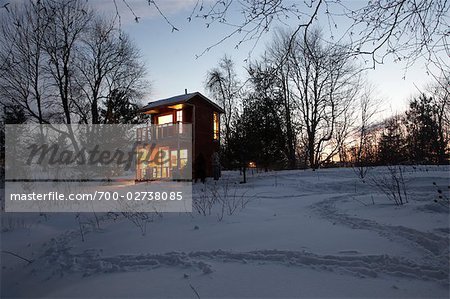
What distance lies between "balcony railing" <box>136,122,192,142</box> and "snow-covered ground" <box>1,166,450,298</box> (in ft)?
42.7

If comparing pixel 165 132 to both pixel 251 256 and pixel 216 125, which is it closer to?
pixel 216 125

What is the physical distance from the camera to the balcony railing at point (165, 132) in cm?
1839

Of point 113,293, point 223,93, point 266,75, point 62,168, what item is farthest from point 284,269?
point 223,93

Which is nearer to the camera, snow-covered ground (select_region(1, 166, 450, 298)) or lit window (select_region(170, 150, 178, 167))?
snow-covered ground (select_region(1, 166, 450, 298))

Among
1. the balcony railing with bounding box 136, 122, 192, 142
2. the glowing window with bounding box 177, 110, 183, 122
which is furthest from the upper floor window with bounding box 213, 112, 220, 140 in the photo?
the balcony railing with bounding box 136, 122, 192, 142

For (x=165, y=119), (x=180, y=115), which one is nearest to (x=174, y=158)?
(x=180, y=115)

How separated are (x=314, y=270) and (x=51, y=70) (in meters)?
22.1

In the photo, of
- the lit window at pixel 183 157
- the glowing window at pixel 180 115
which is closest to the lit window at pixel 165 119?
the glowing window at pixel 180 115

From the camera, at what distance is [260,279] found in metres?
2.66

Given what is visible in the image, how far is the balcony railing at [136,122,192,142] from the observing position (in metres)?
18.4

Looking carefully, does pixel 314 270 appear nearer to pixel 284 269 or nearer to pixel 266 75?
pixel 284 269

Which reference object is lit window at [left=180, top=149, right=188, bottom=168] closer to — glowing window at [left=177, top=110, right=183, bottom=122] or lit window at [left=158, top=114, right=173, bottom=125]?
glowing window at [left=177, top=110, right=183, bottom=122]

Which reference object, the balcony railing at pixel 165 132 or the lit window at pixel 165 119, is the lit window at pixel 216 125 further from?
the lit window at pixel 165 119

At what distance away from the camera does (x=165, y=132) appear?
19.1 metres
